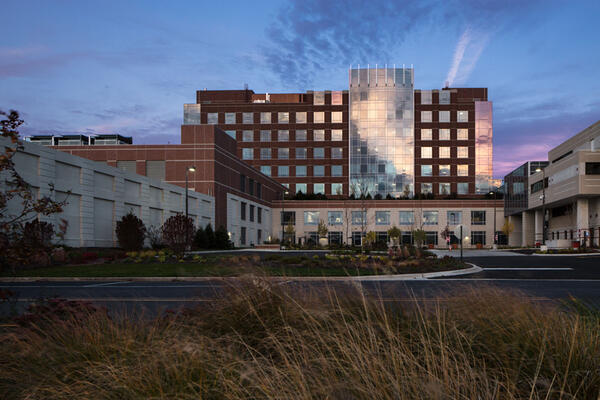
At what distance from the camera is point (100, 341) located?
4719mm

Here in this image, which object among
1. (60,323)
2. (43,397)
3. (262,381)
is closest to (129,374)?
(43,397)

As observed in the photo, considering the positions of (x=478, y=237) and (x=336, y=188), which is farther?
(x=336, y=188)

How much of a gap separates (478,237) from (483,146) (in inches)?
940

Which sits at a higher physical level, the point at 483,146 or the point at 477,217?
the point at 483,146

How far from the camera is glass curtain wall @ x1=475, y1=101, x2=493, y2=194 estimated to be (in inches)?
3708

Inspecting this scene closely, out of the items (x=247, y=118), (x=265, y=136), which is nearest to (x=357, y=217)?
(x=265, y=136)

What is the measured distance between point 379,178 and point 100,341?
8614 cm

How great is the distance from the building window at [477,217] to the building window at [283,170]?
34.4m

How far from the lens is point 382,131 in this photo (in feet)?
289

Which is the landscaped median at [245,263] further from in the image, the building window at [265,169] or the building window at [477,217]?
the building window at [265,169]

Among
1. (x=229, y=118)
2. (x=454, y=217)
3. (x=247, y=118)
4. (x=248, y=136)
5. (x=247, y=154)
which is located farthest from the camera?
(x=229, y=118)

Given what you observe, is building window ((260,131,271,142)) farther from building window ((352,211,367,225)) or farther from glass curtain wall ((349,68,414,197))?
building window ((352,211,367,225))

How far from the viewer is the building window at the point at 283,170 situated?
299ft

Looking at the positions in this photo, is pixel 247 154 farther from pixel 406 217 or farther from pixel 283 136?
pixel 406 217
